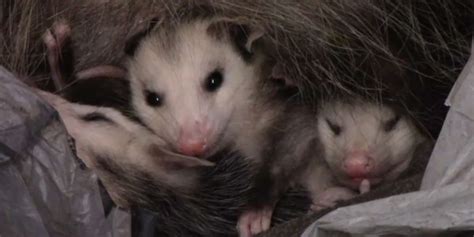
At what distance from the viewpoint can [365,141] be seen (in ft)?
4.61

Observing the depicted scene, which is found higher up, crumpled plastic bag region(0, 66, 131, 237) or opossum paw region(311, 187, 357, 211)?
crumpled plastic bag region(0, 66, 131, 237)

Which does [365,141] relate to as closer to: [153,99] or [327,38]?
[327,38]

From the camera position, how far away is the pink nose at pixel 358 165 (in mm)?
1376

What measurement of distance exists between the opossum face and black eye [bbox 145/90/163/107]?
0.82ft

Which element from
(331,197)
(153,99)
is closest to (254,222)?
(331,197)

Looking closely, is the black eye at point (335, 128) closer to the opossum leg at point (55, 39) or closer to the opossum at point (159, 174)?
the opossum at point (159, 174)

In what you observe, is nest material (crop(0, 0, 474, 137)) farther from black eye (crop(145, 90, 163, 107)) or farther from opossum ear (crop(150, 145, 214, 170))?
opossum ear (crop(150, 145, 214, 170))

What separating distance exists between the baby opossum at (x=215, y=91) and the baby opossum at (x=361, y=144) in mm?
76

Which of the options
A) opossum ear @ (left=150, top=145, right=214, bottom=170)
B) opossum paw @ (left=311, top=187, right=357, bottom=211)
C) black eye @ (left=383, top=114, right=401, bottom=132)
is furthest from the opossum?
black eye @ (left=383, top=114, right=401, bottom=132)

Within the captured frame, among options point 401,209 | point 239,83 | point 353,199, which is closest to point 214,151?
point 239,83

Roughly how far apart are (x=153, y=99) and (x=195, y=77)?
0.24ft

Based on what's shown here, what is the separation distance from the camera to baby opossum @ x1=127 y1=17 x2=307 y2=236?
1.36 m

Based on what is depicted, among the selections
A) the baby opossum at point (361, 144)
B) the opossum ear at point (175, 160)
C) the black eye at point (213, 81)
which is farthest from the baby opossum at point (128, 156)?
the baby opossum at point (361, 144)

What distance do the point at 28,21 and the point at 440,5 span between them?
638 mm
